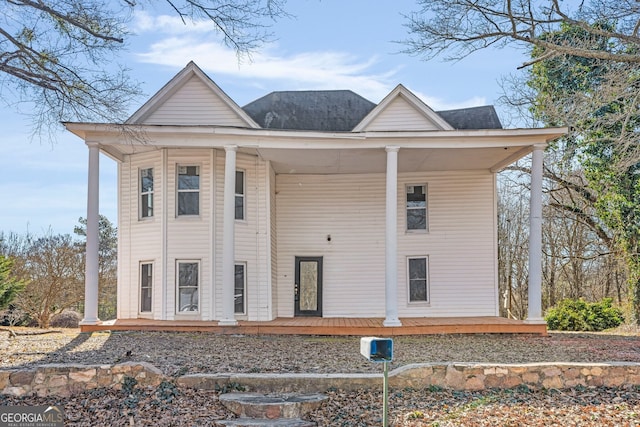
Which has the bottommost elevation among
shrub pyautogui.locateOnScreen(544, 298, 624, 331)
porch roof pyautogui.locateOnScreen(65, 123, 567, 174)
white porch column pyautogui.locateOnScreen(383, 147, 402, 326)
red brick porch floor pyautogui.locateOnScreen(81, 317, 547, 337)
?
shrub pyautogui.locateOnScreen(544, 298, 624, 331)

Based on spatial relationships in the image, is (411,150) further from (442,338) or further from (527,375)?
(527,375)

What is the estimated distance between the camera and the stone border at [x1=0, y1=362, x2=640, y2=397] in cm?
688

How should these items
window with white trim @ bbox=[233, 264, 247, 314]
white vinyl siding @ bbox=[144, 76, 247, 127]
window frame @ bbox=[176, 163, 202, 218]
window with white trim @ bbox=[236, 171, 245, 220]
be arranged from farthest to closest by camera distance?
window with white trim @ bbox=[236, 171, 245, 220], white vinyl siding @ bbox=[144, 76, 247, 127], window with white trim @ bbox=[233, 264, 247, 314], window frame @ bbox=[176, 163, 202, 218]

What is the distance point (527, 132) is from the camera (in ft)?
41.8

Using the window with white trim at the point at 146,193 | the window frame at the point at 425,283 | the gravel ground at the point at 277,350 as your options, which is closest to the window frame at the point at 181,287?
the window with white trim at the point at 146,193

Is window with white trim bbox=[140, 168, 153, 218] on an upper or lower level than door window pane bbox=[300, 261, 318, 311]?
upper

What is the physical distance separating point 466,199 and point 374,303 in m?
3.67

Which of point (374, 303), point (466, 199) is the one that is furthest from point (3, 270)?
point (466, 199)

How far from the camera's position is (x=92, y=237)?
12344 mm

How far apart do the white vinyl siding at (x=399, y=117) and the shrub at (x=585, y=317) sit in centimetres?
752

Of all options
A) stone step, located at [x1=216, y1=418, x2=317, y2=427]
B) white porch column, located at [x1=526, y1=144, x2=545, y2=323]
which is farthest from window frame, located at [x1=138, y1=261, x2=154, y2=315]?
white porch column, located at [x1=526, y1=144, x2=545, y2=323]

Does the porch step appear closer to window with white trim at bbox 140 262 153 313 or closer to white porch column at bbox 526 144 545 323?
white porch column at bbox 526 144 545 323

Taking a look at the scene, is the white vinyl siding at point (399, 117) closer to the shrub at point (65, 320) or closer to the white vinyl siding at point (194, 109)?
the white vinyl siding at point (194, 109)

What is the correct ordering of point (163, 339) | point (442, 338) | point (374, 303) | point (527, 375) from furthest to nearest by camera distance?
1. point (374, 303)
2. point (442, 338)
3. point (163, 339)
4. point (527, 375)
